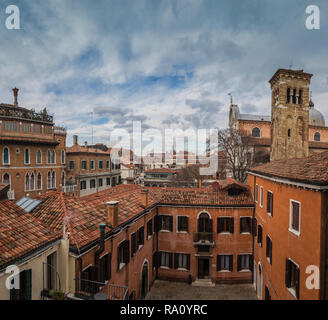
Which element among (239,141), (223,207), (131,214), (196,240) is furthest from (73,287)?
(239,141)

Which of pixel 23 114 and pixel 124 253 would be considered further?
pixel 23 114

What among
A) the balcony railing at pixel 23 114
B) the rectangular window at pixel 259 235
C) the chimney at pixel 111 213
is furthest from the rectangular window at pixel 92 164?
the rectangular window at pixel 259 235

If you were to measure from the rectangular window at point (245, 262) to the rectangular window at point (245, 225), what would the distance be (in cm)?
194

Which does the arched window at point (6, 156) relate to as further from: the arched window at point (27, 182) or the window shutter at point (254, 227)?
the window shutter at point (254, 227)

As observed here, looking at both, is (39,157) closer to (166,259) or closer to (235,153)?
(166,259)

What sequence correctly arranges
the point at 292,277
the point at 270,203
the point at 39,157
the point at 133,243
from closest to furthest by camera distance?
1. the point at 292,277
2. the point at 133,243
3. the point at 270,203
4. the point at 39,157

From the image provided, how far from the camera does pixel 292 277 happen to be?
30.0ft

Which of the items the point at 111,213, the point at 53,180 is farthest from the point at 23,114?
the point at 111,213

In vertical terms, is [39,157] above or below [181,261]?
above

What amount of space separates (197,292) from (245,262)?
4364 millimetres

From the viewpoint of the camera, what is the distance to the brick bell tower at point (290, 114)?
1351 inches

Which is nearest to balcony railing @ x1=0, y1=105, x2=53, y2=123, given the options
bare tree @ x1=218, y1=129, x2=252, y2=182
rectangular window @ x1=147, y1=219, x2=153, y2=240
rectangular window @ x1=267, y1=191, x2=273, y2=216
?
rectangular window @ x1=147, y1=219, x2=153, y2=240

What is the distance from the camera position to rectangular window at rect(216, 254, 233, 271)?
54.7 ft

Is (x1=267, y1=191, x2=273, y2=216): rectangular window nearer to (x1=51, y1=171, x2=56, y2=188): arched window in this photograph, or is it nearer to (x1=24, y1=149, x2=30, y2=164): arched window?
(x1=24, y1=149, x2=30, y2=164): arched window
